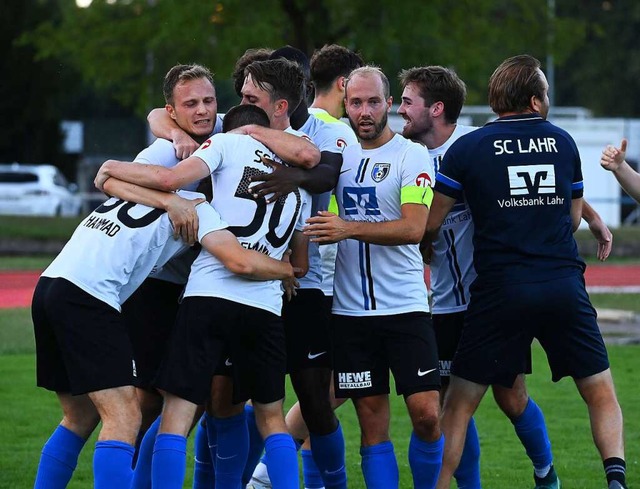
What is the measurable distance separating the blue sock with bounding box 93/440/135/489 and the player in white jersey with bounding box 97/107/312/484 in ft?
0.56

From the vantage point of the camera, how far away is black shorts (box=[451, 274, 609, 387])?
243 inches

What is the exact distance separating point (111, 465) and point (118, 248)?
0.96 meters

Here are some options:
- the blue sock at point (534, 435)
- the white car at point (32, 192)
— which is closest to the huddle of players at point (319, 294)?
the blue sock at point (534, 435)

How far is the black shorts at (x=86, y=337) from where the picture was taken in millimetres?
5512

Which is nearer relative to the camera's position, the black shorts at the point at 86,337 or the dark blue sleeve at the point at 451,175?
the black shorts at the point at 86,337

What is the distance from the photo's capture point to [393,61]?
27.8 meters

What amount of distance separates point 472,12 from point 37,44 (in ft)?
35.5

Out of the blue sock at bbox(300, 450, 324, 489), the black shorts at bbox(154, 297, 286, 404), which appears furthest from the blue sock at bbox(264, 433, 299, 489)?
the blue sock at bbox(300, 450, 324, 489)

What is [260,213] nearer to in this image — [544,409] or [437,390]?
[437,390]

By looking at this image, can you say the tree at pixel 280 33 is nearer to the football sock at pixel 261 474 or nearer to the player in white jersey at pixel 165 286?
the football sock at pixel 261 474

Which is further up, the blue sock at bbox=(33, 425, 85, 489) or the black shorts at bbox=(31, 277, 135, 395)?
the black shorts at bbox=(31, 277, 135, 395)

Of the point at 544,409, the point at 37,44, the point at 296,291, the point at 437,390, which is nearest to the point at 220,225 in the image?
the point at 296,291

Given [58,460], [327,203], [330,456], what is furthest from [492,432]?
[58,460]

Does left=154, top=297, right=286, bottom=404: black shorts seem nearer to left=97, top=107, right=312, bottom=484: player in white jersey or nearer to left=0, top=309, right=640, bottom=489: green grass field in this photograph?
left=97, top=107, right=312, bottom=484: player in white jersey
